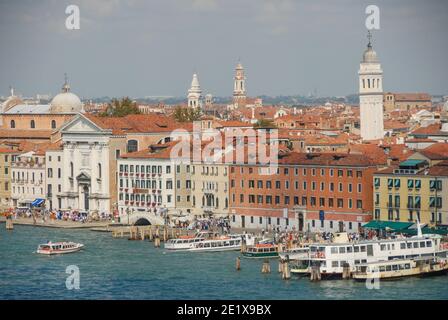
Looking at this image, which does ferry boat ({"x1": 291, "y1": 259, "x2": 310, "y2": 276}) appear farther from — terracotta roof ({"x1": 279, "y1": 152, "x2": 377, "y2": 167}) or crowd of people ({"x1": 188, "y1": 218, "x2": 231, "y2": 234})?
crowd of people ({"x1": 188, "y1": 218, "x2": 231, "y2": 234})

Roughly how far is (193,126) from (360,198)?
10.1 metres

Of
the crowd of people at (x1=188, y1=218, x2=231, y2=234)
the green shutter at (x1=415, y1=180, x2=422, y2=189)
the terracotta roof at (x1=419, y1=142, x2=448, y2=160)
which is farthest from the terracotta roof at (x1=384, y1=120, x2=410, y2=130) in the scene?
the green shutter at (x1=415, y1=180, x2=422, y2=189)

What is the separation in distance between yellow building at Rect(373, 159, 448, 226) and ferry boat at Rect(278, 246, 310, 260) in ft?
9.23

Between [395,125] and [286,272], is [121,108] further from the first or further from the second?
[286,272]

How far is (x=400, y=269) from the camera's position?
31281 mm

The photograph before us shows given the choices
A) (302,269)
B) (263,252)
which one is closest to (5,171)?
(263,252)

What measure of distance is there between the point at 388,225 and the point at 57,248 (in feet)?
20.9

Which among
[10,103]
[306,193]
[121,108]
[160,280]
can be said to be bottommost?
[160,280]

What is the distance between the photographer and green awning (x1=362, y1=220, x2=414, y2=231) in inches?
1387

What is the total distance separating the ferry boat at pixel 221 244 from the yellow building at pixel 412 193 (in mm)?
2720

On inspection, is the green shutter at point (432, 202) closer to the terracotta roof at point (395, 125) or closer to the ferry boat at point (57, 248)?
the ferry boat at point (57, 248)

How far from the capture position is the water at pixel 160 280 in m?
29.4
